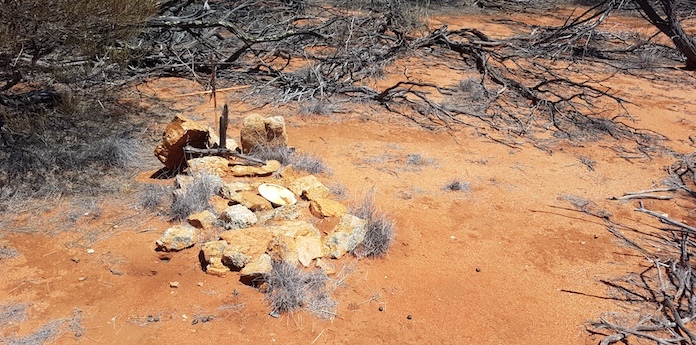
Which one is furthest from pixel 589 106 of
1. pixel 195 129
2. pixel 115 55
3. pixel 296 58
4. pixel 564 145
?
pixel 115 55

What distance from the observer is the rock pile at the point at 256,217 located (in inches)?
145

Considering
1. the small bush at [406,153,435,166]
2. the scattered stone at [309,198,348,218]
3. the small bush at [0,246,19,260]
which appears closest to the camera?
the small bush at [0,246,19,260]

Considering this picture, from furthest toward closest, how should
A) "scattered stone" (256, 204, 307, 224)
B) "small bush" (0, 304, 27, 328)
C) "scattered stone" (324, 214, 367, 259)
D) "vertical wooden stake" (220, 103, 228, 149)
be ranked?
"vertical wooden stake" (220, 103, 228, 149) → "scattered stone" (256, 204, 307, 224) → "scattered stone" (324, 214, 367, 259) → "small bush" (0, 304, 27, 328)

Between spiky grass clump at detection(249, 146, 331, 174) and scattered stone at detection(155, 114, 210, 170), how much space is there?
516 millimetres

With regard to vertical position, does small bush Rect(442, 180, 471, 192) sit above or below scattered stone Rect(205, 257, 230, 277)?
below

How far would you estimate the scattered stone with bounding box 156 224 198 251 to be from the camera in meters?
3.84

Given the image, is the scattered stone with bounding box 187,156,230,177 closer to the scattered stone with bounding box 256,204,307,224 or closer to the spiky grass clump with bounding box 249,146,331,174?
the spiky grass clump with bounding box 249,146,331,174

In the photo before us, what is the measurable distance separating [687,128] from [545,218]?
3.79m

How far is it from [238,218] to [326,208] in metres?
0.68

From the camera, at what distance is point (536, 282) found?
3.87 m

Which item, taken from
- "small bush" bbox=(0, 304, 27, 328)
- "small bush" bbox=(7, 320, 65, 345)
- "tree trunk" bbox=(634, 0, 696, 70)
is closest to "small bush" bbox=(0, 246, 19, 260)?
"small bush" bbox=(0, 304, 27, 328)

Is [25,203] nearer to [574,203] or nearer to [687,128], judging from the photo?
[574,203]

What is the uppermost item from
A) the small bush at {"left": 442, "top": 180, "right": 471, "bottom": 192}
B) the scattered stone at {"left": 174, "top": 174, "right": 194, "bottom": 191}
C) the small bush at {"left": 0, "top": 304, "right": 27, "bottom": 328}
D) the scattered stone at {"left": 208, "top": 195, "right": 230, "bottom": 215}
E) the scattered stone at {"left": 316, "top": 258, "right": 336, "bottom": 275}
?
the scattered stone at {"left": 174, "top": 174, "right": 194, "bottom": 191}

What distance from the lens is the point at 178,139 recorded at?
480 cm
